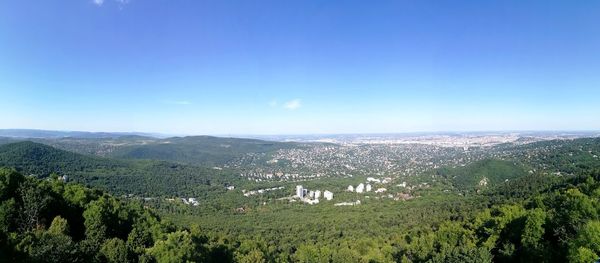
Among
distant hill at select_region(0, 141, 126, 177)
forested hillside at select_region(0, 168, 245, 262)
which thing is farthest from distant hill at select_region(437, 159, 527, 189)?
distant hill at select_region(0, 141, 126, 177)

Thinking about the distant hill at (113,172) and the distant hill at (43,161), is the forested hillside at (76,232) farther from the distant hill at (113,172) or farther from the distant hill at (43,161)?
the distant hill at (43,161)

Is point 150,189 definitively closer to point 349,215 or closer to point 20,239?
point 349,215

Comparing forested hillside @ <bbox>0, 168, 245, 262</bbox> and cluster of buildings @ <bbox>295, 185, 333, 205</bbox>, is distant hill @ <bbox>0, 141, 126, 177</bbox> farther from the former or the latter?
forested hillside @ <bbox>0, 168, 245, 262</bbox>

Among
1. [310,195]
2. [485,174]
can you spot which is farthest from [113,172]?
[485,174]

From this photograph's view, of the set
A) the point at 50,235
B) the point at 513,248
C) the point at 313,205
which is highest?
the point at 50,235

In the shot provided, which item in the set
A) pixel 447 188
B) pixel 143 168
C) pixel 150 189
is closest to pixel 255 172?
pixel 143 168

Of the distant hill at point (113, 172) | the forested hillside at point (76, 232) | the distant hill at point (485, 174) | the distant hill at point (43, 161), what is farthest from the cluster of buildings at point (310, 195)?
the forested hillside at point (76, 232)

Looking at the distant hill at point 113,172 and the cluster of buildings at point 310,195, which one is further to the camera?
the distant hill at point 113,172
